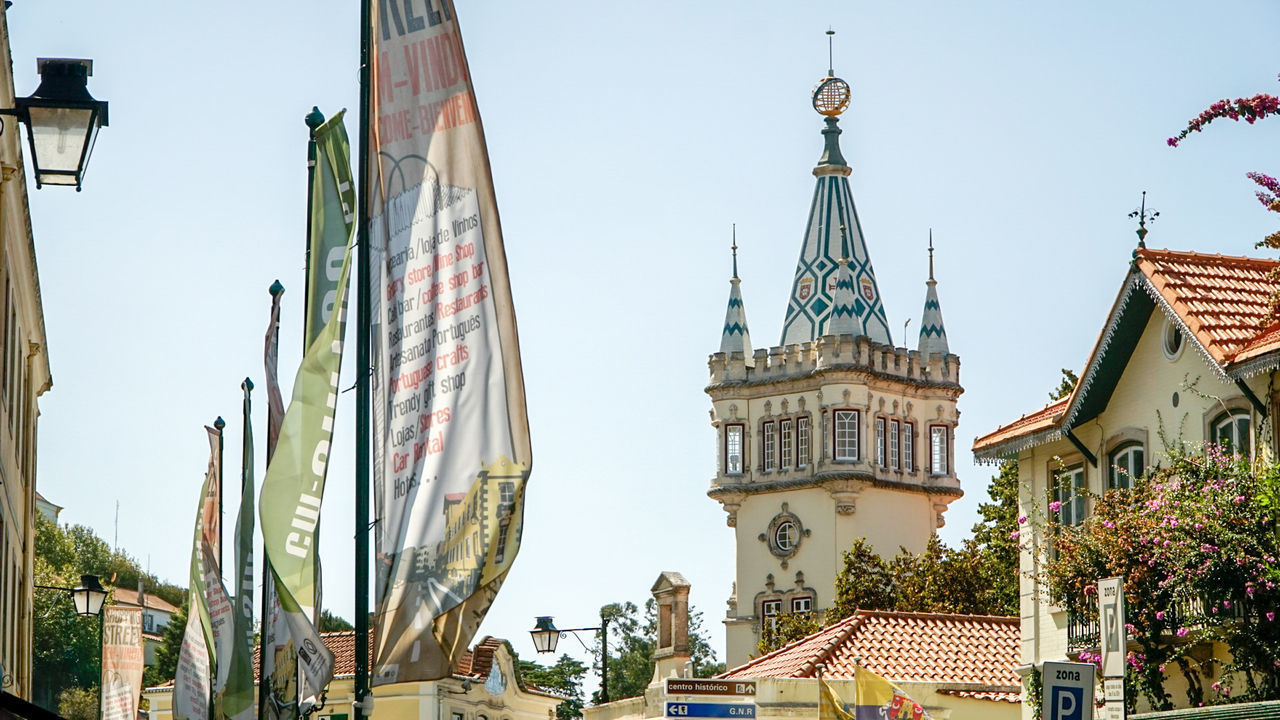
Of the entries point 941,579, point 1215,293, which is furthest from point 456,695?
point 1215,293

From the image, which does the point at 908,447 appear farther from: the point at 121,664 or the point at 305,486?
the point at 305,486

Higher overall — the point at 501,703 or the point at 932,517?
the point at 932,517

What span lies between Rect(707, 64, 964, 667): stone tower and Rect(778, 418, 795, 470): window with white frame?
60mm

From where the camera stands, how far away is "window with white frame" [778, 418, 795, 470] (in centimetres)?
8819

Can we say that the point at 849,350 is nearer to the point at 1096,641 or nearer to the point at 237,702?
the point at 1096,641

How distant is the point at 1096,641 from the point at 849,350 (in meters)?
58.8

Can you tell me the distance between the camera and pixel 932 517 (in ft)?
291

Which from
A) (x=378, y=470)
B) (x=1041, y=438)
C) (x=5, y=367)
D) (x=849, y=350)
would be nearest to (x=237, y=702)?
(x=5, y=367)

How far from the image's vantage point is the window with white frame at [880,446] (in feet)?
288

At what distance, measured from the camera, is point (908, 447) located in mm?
89125

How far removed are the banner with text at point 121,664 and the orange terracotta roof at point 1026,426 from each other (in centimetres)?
1429

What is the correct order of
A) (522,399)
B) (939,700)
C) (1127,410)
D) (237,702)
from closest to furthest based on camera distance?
(522,399) → (237,702) → (1127,410) → (939,700)

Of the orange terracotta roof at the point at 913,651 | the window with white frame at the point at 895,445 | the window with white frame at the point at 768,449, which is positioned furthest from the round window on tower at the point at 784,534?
the orange terracotta roof at the point at 913,651

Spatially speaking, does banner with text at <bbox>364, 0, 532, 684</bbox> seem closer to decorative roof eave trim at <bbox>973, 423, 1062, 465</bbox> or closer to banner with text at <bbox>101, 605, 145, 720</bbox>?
banner with text at <bbox>101, 605, 145, 720</bbox>
